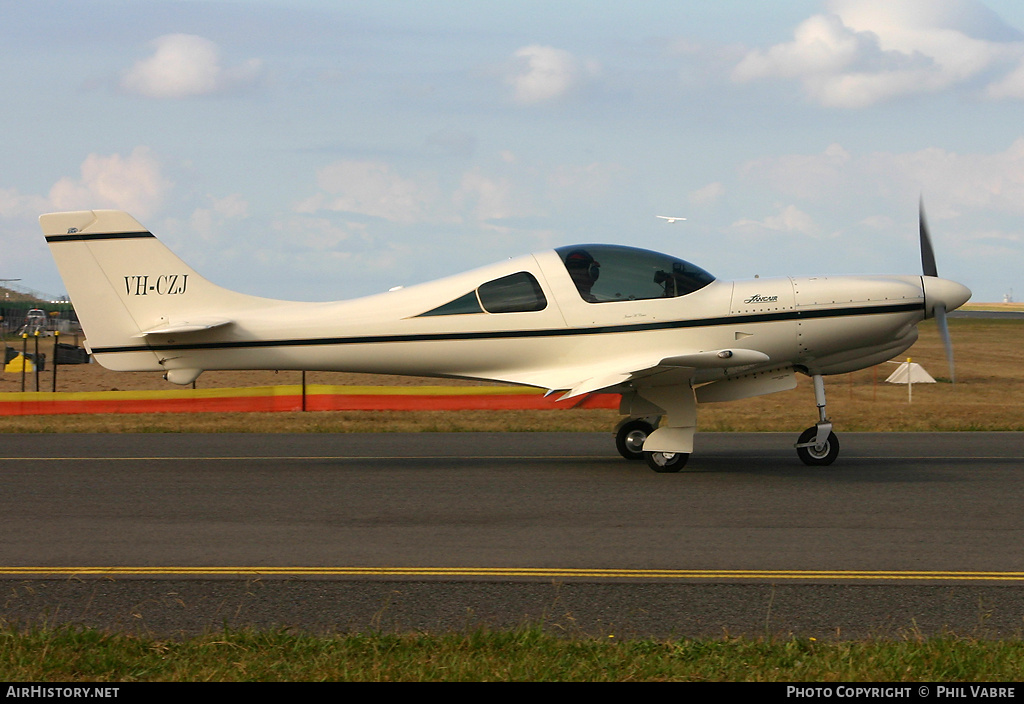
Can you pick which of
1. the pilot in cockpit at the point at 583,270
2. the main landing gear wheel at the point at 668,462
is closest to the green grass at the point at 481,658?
the main landing gear wheel at the point at 668,462

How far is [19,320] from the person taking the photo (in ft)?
311

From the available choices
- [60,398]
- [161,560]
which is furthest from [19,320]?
[161,560]

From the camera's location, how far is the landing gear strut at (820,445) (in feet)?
44.7

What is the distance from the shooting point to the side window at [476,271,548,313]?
43.0ft

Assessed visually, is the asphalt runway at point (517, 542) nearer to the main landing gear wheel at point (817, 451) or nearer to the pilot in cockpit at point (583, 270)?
the main landing gear wheel at point (817, 451)

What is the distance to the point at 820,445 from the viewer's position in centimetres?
1362

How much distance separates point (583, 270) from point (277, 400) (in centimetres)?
1178

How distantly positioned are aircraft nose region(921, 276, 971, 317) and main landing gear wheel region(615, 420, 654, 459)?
158 inches

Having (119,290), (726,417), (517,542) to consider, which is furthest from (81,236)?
(726,417)

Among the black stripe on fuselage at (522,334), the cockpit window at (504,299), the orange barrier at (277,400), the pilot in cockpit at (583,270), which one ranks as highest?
the pilot in cockpit at (583,270)

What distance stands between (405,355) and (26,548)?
550 cm

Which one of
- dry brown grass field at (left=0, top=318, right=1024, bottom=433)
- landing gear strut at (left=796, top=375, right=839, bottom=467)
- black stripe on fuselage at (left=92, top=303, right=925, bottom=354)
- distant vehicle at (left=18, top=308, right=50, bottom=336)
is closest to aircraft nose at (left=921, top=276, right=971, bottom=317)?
black stripe on fuselage at (left=92, top=303, right=925, bottom=354)

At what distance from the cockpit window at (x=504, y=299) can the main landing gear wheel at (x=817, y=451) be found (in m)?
4.01

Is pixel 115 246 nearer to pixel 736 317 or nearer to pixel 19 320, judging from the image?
pixel 736 317
